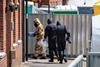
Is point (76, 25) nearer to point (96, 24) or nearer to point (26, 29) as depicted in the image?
point (26, 29)

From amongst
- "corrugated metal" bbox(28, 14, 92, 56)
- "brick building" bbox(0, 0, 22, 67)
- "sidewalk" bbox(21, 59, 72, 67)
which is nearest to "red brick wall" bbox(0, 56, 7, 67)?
"brick building" bbox(0, 0, 22, 67)

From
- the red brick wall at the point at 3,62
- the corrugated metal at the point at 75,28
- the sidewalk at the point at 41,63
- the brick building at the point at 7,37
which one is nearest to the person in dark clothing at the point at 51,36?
the sidewalk at the point at 41,63

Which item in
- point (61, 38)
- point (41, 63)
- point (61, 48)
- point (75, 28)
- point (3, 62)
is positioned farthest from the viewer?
point (75, 28)

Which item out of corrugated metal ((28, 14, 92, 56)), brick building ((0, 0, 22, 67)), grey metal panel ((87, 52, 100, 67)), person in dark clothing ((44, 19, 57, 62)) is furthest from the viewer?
corrugated metal ((28, 14, 92, 56))

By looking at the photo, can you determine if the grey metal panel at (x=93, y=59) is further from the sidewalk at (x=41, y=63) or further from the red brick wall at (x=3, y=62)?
the sidewalk at (x=41, y=63)

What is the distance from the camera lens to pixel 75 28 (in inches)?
927

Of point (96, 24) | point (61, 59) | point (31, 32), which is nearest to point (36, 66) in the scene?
point (61, 59)

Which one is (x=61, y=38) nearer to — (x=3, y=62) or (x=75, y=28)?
(x=75, y=28)

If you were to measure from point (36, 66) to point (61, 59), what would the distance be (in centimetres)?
187

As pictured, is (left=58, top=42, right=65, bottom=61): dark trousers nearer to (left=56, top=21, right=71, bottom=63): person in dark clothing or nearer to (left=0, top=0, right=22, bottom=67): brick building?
(left=56, top=21, right=71, bottom=63): person in dark clothing

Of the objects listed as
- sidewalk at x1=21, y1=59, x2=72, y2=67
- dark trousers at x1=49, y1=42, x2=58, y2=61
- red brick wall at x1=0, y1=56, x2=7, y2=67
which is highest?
red brick wall at x1=0, y1=56, x2=7, y2=67

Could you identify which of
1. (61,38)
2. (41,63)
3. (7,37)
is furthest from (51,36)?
(7,37)

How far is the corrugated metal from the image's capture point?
925 inches

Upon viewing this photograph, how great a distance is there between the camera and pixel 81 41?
23.7 meters
